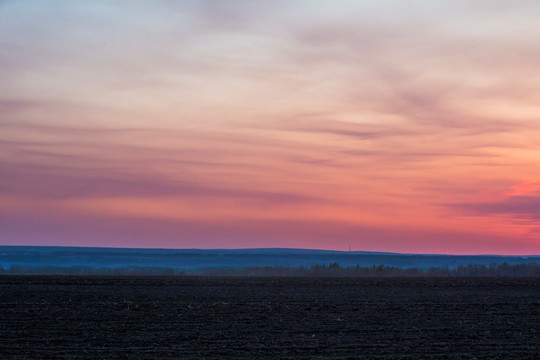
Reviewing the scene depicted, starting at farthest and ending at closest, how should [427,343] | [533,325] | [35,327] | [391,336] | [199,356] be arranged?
[533,325]
[35,327]
[391,336]
[427,343]
[199,356]

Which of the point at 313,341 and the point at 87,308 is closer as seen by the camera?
the point at 313,341

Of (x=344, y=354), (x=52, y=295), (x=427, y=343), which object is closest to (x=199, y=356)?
(x=344, y=354)

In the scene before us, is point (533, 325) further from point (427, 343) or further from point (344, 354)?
point (344, 354)

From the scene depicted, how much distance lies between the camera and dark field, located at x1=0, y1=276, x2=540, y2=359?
2012cm

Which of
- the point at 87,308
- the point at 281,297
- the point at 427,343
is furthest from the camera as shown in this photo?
the point at 281,297

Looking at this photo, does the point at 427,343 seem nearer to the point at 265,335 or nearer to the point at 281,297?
the point at 265,335

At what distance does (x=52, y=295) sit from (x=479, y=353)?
27.6 metres

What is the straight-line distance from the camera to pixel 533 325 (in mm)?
27250

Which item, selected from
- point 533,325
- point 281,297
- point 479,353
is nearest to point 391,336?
point 479,353

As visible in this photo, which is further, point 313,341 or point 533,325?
point 533,325

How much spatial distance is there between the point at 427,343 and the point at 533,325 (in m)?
7.20

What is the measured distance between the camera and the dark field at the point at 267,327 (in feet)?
66.0

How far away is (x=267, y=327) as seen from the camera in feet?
83.8

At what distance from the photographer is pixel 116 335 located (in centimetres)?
2305
